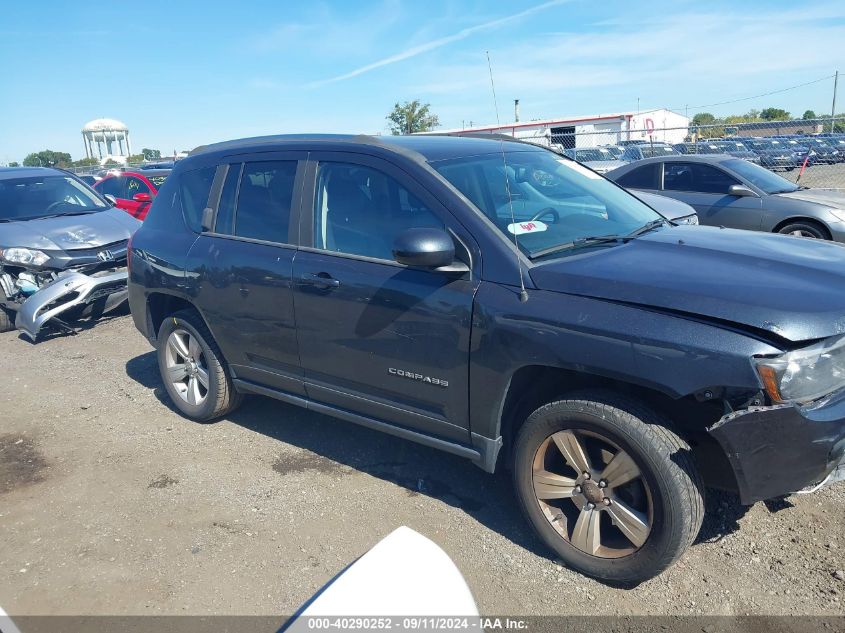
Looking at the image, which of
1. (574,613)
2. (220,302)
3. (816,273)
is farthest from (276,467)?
(816,273)

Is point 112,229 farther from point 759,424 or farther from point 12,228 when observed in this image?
point 759,424

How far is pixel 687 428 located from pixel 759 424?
1.64 feet

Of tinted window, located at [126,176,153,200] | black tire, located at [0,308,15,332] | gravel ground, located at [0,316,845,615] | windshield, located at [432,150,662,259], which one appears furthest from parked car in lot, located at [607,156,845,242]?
tinted window, located at [126,176,153,200]

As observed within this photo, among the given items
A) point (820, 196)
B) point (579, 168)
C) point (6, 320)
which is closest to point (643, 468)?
point (579, 168)

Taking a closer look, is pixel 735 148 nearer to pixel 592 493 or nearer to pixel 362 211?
pixel 362 211

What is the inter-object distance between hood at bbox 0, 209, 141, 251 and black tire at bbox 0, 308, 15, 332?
0.91 meters

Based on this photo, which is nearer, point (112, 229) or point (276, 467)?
point (276, 467)

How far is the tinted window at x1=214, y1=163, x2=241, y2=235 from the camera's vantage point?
4.56m

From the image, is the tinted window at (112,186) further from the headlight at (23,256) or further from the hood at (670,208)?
the hood at (670,208)

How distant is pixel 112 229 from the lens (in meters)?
8.42

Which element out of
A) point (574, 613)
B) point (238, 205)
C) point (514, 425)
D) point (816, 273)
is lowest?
point (574, 613)

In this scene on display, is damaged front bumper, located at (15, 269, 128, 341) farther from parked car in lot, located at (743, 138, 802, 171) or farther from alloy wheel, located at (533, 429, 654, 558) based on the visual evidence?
parked car in lot, located at (743, 138, 802, 171)

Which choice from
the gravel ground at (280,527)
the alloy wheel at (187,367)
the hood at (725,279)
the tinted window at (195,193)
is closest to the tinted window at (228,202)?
the tinted window at (195,193)

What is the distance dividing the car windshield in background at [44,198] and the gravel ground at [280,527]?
420 centimetres
